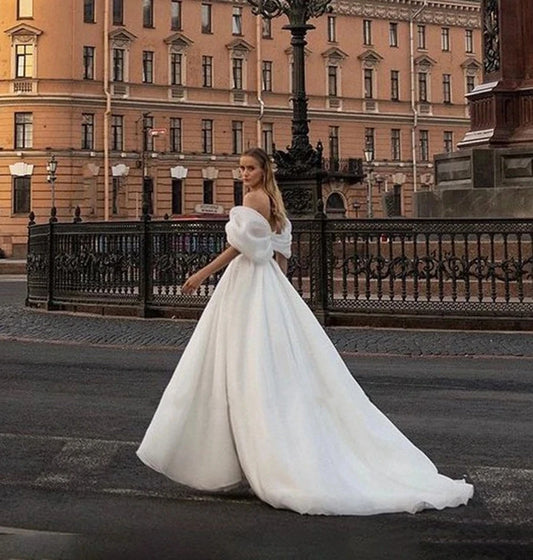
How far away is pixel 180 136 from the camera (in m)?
60.6

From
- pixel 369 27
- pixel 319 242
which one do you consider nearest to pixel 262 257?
pixel 319 242

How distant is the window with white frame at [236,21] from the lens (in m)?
64.0

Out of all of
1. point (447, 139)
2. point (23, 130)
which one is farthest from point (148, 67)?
point (447, 139)

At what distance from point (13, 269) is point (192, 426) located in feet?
124

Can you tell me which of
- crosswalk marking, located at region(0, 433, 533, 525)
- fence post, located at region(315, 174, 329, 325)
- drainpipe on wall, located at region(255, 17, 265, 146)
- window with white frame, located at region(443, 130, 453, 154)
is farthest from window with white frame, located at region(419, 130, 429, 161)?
crosswalk marking, located at region(0, 433, 533, 525)

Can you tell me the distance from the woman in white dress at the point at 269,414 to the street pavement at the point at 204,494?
0.14 metres

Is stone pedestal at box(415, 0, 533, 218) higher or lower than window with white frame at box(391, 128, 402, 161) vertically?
lower

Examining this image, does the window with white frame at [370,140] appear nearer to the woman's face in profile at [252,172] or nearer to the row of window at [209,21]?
the row of window at [209,21]

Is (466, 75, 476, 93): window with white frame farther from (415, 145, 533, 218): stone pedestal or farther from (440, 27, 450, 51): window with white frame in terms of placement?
(415, 145, 533, 218): stone pedestal

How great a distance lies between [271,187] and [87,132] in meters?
54.3

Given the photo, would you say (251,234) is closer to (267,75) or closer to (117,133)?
(117,133)

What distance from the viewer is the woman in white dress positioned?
4445 millimetres

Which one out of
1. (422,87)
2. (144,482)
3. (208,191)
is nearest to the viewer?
(144,482)

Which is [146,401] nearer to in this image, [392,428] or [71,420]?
[71,420]
